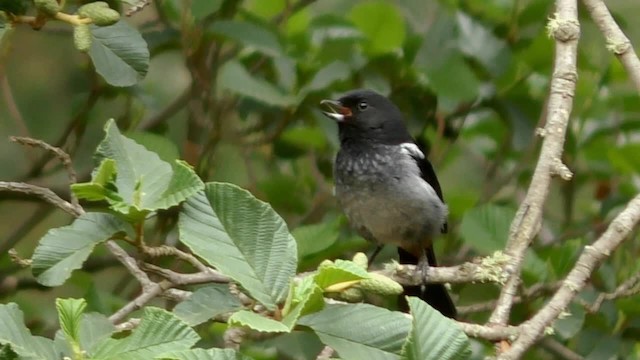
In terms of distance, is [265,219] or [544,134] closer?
[265,219]

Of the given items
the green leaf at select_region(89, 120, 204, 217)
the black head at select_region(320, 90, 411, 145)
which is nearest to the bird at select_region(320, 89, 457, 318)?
the black head at select_region(320, 90, 411, 145)

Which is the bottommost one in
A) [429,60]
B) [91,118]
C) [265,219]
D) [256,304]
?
[91,118]

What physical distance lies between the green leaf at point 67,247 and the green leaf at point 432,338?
715mm

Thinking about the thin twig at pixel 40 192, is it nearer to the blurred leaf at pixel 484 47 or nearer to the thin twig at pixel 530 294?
the thin twig at pixel 530 294

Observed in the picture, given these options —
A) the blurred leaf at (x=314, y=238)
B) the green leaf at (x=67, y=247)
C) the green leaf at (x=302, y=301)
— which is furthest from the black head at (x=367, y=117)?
the green leaf at (x=302, y=301)

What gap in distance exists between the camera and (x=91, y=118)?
4348 mm

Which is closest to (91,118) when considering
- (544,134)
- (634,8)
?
(544,134)

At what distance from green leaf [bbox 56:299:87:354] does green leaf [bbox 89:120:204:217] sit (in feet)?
1.00

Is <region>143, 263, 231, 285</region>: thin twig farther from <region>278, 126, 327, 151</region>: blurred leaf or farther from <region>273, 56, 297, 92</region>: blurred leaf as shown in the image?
<region>278, 126, 327, 151</region>: blurred leaf

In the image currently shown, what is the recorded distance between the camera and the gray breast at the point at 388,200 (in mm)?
4605

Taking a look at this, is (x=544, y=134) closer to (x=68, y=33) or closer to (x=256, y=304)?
(x=256, y=304)

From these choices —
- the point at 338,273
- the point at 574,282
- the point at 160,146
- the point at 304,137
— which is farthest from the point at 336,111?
the point at 338,273

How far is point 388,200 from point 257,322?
2806 millimetres

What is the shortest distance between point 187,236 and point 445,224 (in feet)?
8.54
